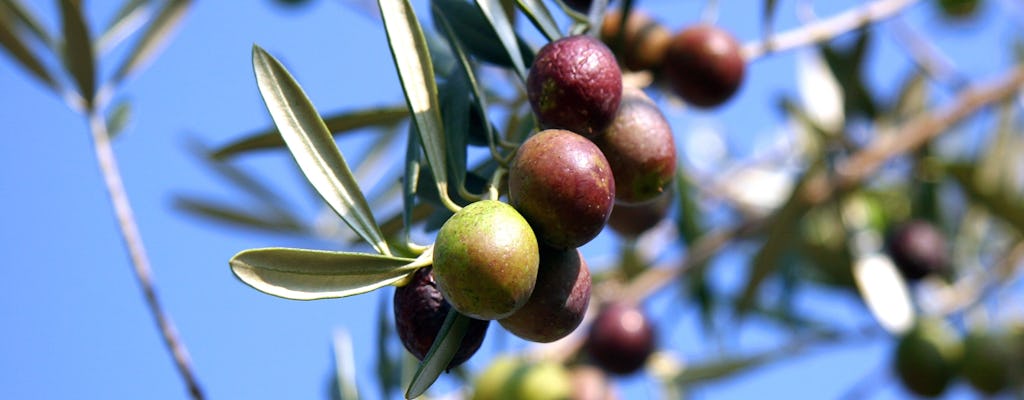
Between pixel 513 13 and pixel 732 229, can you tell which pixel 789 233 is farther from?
pixel 513 13

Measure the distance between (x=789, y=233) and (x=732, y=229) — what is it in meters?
0.28

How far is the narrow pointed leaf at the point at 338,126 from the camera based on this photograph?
1668 mm

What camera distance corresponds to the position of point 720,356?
3.04m

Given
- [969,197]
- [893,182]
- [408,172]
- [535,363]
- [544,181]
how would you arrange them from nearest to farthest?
[544,181], [408,172], [535,363], [969,197], [893,182]

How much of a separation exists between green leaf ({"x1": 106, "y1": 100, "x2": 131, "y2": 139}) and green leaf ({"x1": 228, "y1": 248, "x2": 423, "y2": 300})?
1.10 metres

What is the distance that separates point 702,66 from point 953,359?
55.3 inches

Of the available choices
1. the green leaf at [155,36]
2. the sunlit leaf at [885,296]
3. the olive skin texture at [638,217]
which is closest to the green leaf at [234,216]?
the green leaf at [155,36]

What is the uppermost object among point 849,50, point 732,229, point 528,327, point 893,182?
point 528,327

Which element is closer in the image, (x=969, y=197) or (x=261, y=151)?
(x=261, y=151)

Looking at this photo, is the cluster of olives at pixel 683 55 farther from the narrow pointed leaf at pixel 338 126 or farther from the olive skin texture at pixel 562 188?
the olive skin texture at pixel 562 188

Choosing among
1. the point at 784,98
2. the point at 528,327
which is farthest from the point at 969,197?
the point at 528,327

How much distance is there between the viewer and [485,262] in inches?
43.5

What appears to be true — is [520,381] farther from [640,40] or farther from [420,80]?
[420,80]

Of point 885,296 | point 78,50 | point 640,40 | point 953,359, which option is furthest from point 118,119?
point 953,359
